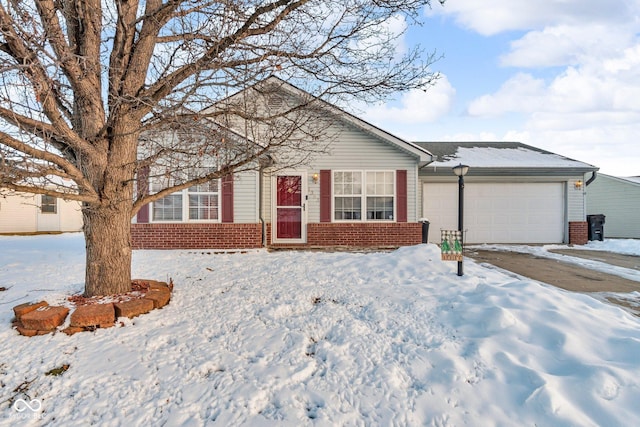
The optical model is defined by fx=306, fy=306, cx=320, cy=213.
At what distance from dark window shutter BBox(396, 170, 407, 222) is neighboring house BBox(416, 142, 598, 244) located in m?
1.74

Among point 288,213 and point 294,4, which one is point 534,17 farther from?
point 288,213

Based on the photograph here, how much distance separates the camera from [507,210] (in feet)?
35.4

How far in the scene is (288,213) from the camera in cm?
943

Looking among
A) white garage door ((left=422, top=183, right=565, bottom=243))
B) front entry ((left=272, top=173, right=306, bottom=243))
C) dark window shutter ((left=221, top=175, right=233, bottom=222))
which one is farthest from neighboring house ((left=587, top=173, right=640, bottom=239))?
dark window shutter ((left=221, top=175, right=233, bottom=222))

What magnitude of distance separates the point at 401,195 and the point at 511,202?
4497 mm

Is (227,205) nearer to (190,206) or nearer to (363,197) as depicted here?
(190,206)

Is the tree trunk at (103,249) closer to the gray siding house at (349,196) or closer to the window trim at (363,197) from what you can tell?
the gray siding house at (349,196)

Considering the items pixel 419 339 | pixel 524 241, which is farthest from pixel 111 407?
pixel 524 241

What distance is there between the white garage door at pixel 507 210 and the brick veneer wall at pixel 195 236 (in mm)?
6293

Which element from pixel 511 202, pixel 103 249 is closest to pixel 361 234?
pixel 511 202

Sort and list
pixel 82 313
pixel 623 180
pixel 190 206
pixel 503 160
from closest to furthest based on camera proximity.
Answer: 1. pixel 82 313
2. pixel 190 206
3. pixel 503 160
4. pixel 623 180

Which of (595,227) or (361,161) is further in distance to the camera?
(595,227)

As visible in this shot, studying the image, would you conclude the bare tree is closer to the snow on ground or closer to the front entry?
the snow on ground

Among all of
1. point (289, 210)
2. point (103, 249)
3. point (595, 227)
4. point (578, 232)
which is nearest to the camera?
point (103, 249)
